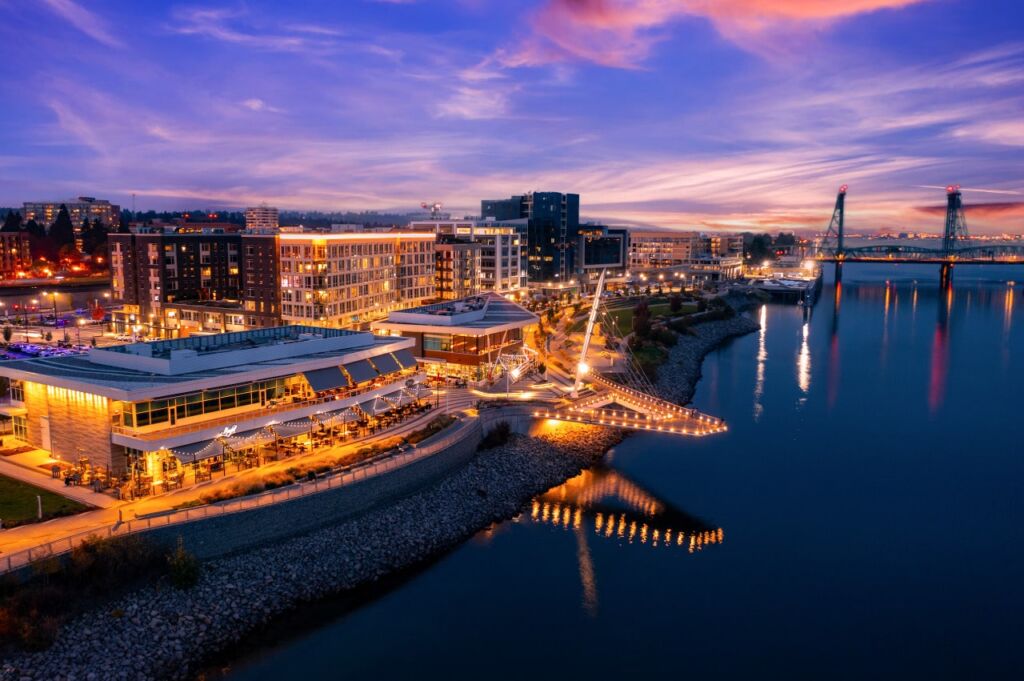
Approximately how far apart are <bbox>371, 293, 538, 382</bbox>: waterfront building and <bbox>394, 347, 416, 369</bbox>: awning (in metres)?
5.78

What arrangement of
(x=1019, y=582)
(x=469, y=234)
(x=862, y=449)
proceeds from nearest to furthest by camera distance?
(x=1019, y=582) → (x=862, y=449) → (x=469, y=234)

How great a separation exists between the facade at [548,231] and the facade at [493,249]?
1115 centimetres

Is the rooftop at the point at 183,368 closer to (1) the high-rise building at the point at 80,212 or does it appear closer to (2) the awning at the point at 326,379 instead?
(2) the awning at the point at 326,379

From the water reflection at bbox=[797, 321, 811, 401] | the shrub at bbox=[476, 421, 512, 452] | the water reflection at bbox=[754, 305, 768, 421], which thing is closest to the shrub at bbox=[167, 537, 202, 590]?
the shrub at bbox=[476, 421, 512, 452]

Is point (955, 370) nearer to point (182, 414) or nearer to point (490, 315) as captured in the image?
point (490, 315)

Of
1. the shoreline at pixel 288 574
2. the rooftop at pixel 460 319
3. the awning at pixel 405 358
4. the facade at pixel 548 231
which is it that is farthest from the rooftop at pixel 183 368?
the facade at pixel 548 231

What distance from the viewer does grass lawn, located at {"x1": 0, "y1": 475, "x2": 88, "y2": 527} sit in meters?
20.4

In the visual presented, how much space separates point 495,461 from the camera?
30812mm

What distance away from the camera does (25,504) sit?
70.0ft

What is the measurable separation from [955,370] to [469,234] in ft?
151

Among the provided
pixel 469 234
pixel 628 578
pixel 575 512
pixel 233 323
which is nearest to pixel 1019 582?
pixel 628 578

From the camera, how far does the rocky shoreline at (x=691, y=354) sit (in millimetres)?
48078

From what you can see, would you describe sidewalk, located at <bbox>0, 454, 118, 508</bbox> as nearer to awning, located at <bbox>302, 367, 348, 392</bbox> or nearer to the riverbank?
the riverbank

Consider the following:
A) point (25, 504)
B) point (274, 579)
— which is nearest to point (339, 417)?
point (274, 579)
